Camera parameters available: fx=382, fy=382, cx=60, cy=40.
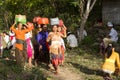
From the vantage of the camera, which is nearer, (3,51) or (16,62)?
(16,62)

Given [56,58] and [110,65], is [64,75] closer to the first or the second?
[56,58]

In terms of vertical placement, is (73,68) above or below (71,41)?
below

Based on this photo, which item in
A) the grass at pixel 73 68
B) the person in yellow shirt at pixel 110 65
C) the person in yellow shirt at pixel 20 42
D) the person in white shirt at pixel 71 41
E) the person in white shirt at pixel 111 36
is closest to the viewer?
the person in yellow shirt at pixel 110 65

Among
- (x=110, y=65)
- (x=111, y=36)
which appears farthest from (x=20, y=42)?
(x=111, y=36)

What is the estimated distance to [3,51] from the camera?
1474 cm

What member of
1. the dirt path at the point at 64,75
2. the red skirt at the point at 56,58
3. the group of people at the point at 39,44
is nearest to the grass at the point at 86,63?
the dirt path at the point at 64,75

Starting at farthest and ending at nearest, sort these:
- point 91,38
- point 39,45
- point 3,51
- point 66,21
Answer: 1. point 66,21
2. point 91,38
3. point 3,51
4. point 39,45

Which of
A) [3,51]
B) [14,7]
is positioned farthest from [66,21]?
[3,51]

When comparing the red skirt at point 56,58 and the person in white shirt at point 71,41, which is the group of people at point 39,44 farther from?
the person in white shirt at point 71,41

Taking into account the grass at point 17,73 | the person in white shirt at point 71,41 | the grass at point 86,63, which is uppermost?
the person in white shirt at point 71,41

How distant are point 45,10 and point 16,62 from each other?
29.5ft

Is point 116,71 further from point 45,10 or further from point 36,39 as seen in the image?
point 45,10

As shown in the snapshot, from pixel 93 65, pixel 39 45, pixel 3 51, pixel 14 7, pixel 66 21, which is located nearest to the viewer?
pixel 39 45

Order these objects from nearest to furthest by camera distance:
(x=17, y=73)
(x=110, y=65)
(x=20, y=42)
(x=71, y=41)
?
1. (x=110, y=65)
2. (x=17, y=73)
3. (x=20, y=42)
4. (x=71, y=41)
